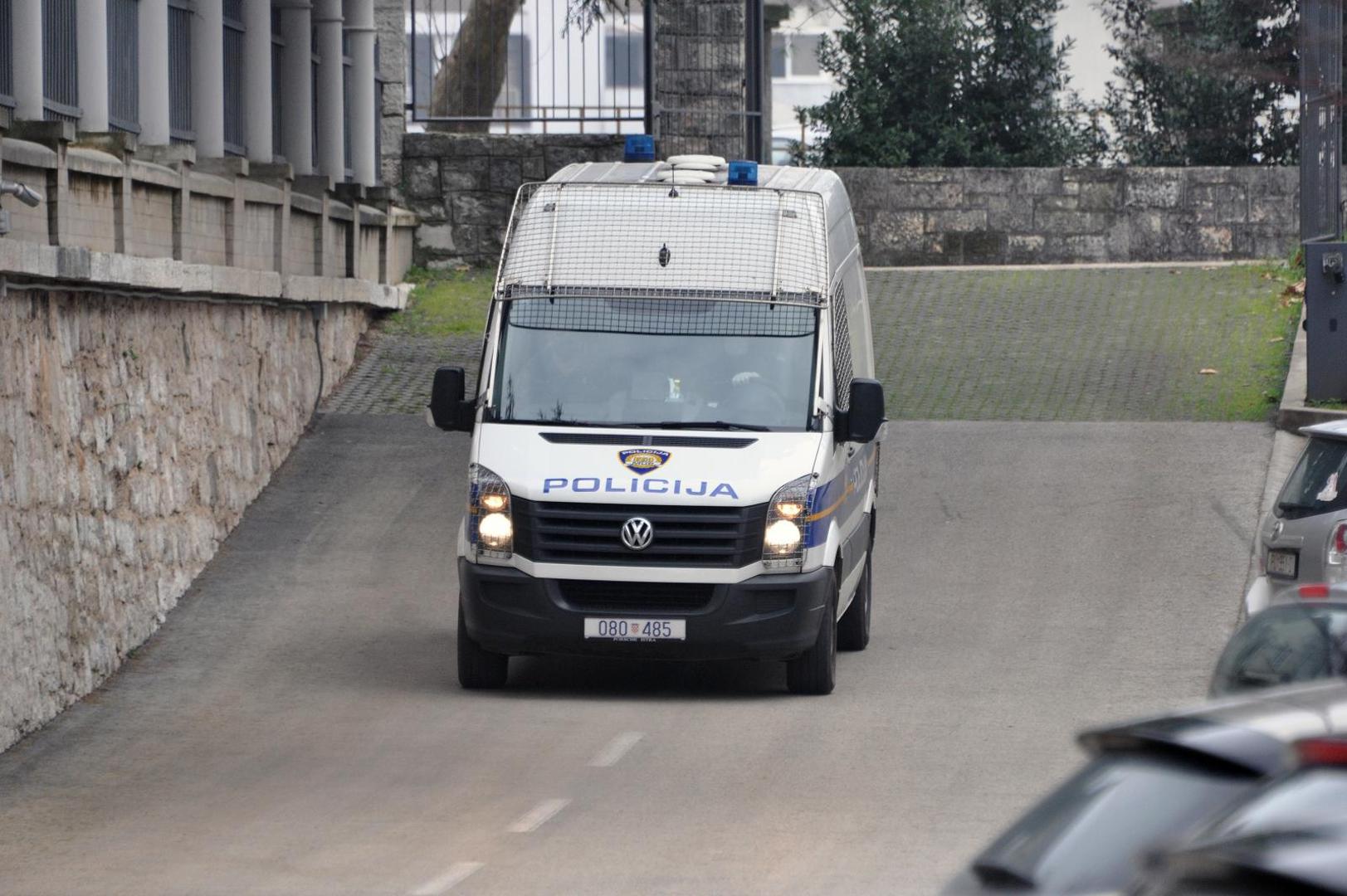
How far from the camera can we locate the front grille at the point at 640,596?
460 inches

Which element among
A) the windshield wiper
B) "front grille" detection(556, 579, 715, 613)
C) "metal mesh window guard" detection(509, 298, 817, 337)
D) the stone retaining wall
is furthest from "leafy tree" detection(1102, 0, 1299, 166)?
"front grille" detection(556, 579, 715, 613)

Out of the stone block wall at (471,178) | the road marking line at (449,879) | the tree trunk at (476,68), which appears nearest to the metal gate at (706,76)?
the stone block wall at (471,178)

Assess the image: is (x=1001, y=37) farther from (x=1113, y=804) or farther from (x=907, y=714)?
(x=1113, y=804)

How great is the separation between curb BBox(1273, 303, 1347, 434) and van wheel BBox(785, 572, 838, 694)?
23.8 ft

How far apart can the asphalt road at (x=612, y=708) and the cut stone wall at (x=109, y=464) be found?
0.30 meters

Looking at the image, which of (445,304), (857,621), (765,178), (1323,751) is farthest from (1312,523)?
(445,304)

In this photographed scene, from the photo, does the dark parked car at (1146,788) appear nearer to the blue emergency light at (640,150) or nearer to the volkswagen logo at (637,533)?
the volkswagen logo at (637,533)

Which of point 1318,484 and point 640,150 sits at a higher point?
point 640,150

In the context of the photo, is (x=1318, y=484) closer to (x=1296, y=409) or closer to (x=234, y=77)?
(x=1296, y=409)

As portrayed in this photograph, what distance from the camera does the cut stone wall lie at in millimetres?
11648

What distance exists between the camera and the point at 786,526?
11.6m

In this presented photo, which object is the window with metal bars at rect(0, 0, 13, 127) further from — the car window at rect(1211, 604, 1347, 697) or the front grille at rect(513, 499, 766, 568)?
the car window at rect(1211, 604, 1347, 697)

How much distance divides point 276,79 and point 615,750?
1243 centimetres

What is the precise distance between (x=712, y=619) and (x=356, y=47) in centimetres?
1351
